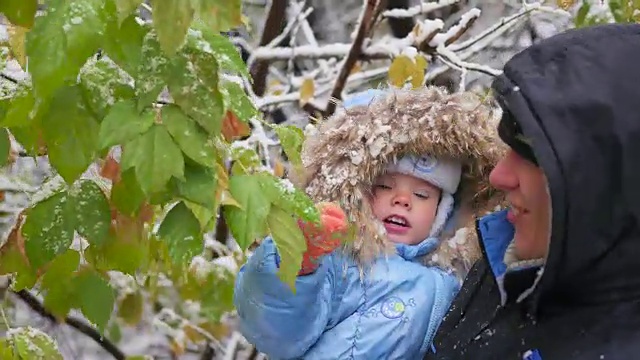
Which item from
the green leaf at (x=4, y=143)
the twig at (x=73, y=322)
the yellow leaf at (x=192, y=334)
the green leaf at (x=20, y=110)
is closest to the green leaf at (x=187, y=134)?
the green leaf at (x=20, y=110)

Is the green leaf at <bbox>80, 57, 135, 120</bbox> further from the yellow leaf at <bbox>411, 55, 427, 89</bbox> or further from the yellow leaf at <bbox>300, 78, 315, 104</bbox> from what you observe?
the yellow leaf at <bbox>300, 78, 315, 104</bbox>

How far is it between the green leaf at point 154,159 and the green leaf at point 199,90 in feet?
0.15

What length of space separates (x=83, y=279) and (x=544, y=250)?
759mm

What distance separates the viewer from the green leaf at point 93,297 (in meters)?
1.50

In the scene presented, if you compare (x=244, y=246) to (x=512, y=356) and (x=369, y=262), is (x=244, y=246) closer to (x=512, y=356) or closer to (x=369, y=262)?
(x=512, y=356)

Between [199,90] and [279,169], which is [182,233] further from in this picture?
[279,169]

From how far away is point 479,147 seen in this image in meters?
1.80

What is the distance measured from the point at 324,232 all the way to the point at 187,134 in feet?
1.39

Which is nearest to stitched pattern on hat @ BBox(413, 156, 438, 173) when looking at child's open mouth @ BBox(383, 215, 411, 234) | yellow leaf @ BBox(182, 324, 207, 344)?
child's open mouth @ BBox(383, 215, 411, 234)

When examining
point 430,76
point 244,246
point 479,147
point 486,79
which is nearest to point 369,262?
point 479,147

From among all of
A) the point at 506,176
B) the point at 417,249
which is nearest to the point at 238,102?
the point at 506,176

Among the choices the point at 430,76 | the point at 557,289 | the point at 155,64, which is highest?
the point at 155,64

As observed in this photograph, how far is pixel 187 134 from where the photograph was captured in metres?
1.12

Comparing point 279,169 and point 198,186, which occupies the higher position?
point 198,186
